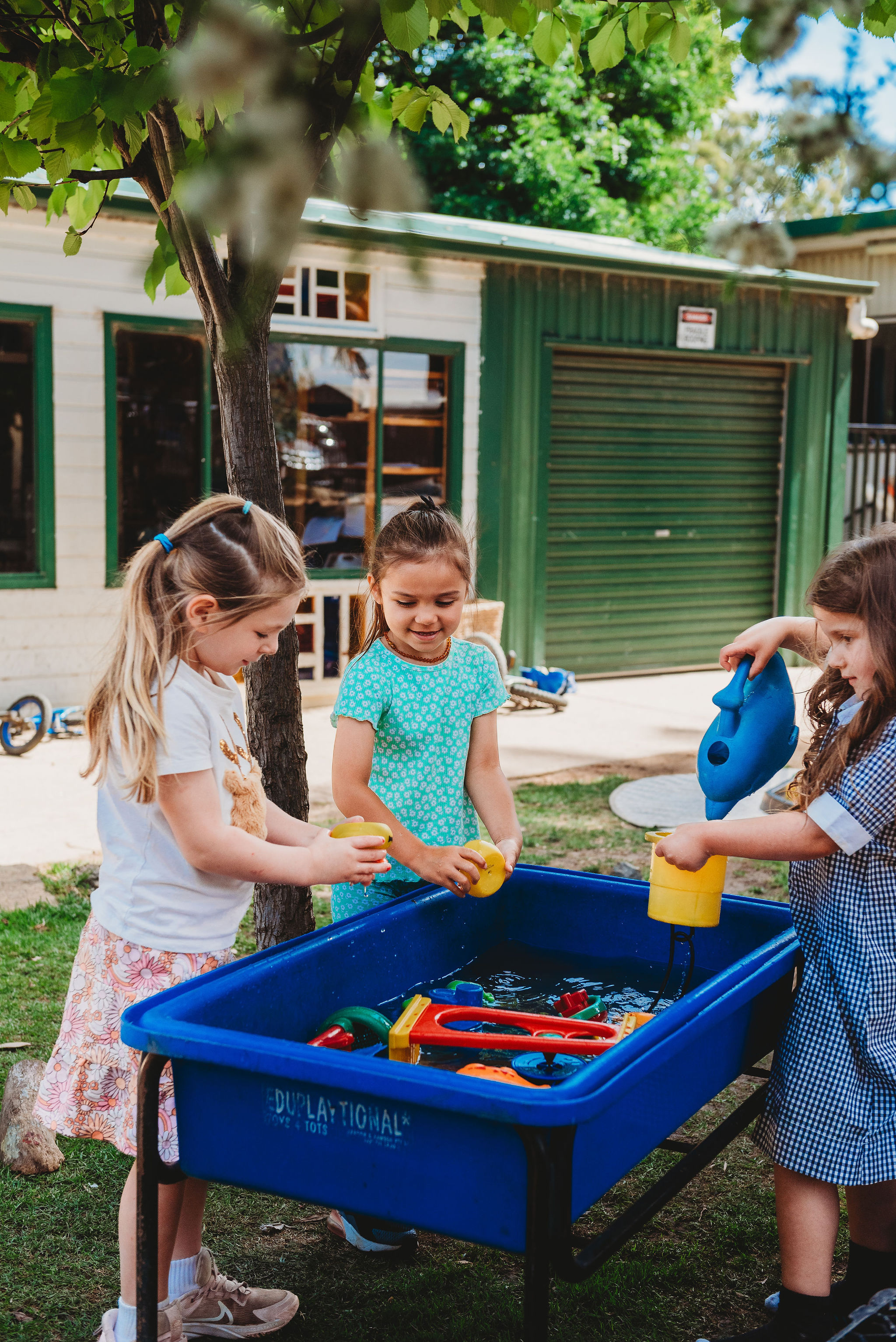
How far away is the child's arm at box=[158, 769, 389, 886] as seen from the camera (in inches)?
82.6

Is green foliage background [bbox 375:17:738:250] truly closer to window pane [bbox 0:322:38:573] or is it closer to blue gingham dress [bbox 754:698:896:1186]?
window pane [bbox 0:322:38:573]

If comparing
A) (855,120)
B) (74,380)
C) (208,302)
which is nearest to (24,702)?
(74,380)

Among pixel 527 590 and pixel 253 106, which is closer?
pixel 253 106

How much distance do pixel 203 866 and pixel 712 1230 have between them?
1485mm

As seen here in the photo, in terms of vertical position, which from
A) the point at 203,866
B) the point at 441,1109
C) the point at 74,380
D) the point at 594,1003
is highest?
the point at 74,380

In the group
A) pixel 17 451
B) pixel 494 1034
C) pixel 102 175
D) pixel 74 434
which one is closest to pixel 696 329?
pixel 74 434

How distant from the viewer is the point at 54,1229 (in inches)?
108

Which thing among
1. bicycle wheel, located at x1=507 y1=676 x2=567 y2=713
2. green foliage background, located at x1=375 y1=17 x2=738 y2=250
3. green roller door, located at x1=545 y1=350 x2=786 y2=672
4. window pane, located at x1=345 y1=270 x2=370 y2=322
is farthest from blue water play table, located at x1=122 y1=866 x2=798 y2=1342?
green foliage background, located at x1=375 y1=17 x2=738 y2=250

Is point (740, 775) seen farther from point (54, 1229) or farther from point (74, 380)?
point (74, 380)

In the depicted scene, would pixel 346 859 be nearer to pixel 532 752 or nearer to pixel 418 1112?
pixel 418 1112

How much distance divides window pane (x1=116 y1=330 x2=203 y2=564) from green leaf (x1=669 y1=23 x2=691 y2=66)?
5.03 meters

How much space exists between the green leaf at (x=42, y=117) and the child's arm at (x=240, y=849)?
4.38 feet

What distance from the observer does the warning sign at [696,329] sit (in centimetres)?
1020

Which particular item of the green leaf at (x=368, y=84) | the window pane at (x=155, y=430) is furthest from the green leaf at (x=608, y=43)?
the window pane at (x=155, y=430)
